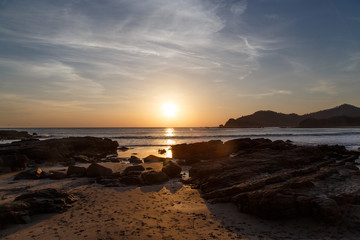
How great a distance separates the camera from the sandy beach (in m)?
6.52

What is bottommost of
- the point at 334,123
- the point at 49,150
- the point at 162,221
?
the point at 162,221

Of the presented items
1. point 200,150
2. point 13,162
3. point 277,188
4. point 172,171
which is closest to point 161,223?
point 277,188

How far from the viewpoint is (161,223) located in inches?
289

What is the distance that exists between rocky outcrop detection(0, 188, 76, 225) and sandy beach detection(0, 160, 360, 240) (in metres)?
0.26

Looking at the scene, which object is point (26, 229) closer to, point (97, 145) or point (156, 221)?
point (156, 221)

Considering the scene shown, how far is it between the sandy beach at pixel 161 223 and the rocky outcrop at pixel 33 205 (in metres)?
0.26

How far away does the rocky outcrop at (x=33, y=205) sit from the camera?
7309mm

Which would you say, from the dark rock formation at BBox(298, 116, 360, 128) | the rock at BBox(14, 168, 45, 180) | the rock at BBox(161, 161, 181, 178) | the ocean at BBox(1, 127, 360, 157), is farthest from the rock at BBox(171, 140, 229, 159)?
the dark rock formation at BBox(298, 116, 360, 128)

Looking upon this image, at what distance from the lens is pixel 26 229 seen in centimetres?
697

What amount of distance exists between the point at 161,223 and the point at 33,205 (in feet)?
16.8

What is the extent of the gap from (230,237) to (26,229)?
21.7ft

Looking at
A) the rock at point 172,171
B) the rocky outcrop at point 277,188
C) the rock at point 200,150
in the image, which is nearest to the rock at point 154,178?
the rock at point 172,171

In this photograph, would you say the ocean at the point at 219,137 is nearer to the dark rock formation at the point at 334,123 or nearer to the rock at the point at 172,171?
the rock at the point at 172,171

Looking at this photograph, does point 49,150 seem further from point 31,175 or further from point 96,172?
point 96,172
